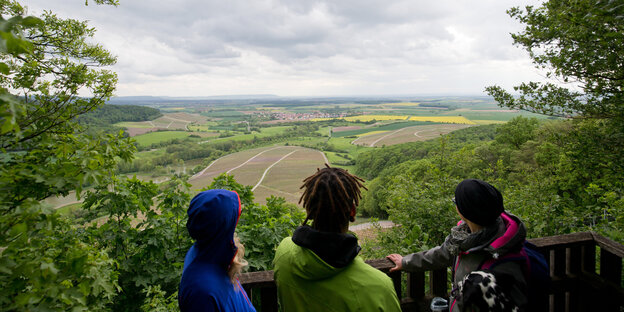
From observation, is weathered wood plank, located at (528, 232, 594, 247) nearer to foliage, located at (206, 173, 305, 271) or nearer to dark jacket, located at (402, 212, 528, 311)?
dark jacket, located at (402, 212, 528, 311)

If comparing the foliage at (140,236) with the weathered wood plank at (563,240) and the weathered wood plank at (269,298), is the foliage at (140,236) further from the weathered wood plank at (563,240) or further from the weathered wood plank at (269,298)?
the weathered wood plank at (563,240)

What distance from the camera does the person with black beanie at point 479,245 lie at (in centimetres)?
166

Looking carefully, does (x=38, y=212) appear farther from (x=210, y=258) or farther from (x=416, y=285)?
(x=416, y=285)

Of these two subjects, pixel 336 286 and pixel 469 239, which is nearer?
pixel 336 286

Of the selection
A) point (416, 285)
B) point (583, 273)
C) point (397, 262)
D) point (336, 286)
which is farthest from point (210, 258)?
point (583, 273)

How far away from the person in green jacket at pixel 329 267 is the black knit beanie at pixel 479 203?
0.79 meters

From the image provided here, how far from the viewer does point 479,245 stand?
178cm

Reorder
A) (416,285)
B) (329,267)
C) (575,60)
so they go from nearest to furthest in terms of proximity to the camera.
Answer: (329,267), (416,285), (575,60)

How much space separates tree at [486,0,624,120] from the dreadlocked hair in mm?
4142

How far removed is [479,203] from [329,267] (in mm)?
1039

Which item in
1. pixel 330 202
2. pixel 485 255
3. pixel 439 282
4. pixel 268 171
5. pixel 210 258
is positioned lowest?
pixel 268 171

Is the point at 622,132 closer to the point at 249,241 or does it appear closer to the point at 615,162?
the point at 615,162

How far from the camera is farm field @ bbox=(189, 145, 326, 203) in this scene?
93.2ft

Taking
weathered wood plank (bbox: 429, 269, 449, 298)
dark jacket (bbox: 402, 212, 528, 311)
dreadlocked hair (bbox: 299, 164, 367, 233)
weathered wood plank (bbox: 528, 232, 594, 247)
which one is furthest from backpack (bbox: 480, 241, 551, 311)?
dreadlocked hair (bbox: 299, 164, 367, 233)
